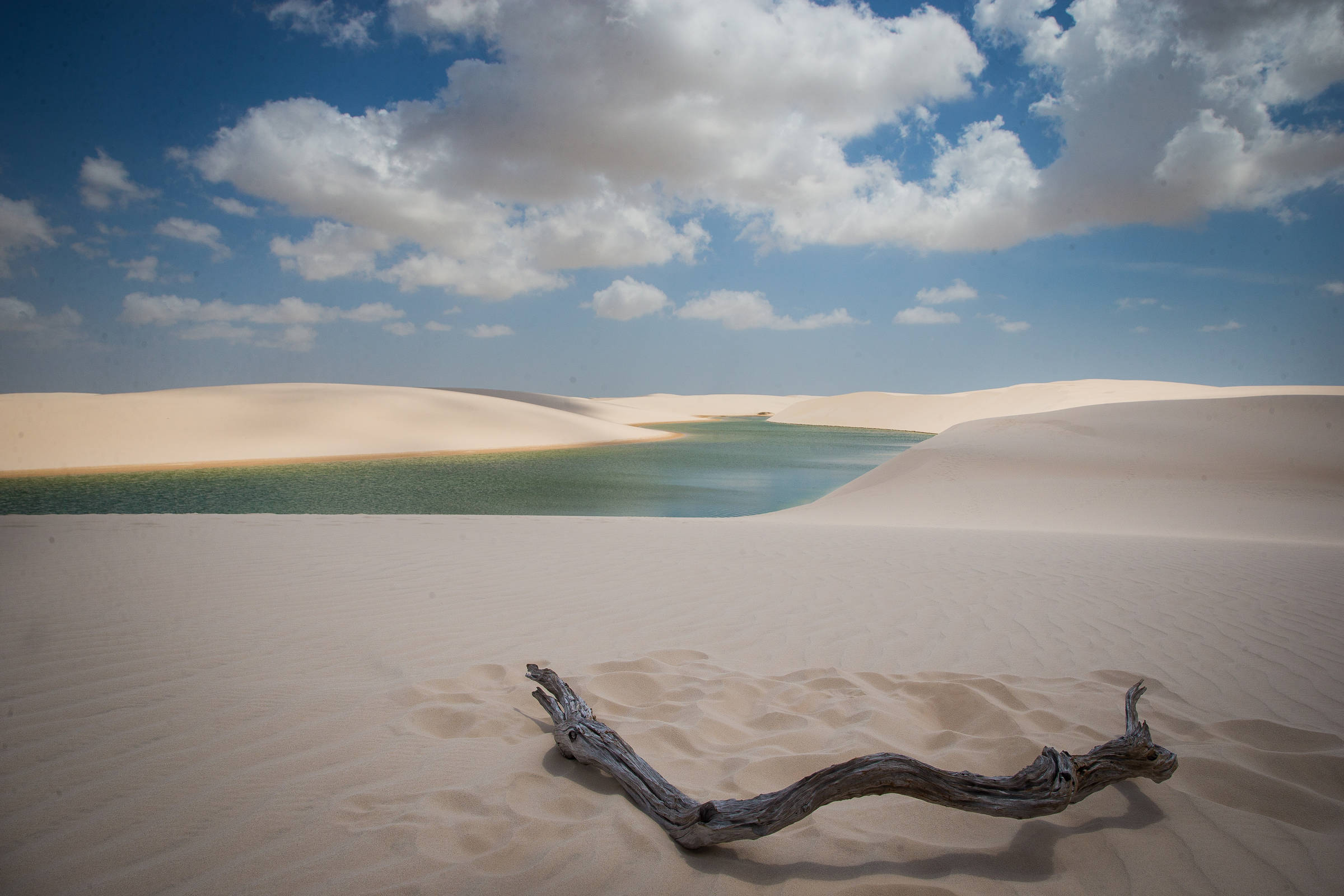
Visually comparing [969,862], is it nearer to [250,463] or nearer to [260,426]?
[250,463]

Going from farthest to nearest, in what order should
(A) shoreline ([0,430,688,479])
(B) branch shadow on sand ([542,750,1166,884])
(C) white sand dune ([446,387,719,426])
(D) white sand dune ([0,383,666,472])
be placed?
(C) white sand dune ([446,387,719,426]) → (D) white sand dune ([0,383,666,472]) → (A) shoreline ([0,430,688,479]) → (B) branch shadow on sand ([542,750,1166,884])

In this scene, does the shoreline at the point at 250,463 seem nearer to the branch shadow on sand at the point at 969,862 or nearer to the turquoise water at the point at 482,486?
the turquoise water at the point at 482,486

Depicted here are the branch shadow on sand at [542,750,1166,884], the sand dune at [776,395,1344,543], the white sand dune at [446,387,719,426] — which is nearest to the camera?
the branch shadow on sand at [542,750,1166,884]

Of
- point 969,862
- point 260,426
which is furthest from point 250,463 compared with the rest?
point 969,862

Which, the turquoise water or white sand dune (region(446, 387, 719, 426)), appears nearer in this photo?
the turquoise water

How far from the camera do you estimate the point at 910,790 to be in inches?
80.3

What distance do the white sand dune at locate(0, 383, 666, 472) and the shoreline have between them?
0.66ft

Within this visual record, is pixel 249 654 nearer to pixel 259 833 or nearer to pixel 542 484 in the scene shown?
pixel 259 833

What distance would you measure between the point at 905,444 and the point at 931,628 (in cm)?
3588

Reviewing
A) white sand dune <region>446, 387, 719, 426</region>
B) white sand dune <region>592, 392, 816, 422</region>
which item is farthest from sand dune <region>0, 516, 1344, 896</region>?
white sand dune <region>592, 392, 816, 422</region>

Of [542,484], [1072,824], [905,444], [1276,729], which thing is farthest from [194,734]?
[905,444]

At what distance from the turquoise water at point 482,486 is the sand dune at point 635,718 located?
327 inches

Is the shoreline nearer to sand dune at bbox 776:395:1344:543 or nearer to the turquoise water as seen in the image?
the turquoise water

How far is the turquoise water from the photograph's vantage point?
45.8 ft
